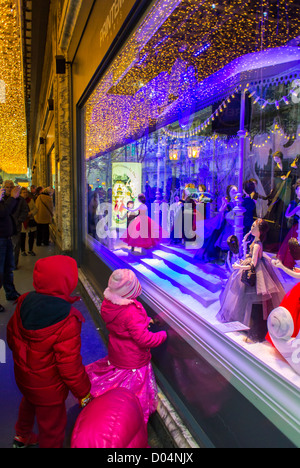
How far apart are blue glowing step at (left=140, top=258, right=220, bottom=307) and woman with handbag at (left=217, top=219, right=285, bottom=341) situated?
32cm

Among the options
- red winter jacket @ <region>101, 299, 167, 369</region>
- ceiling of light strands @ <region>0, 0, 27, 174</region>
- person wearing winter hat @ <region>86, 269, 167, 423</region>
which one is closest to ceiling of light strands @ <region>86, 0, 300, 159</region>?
person wearing winter hat @ <region>86, 269, 167, 423</region>

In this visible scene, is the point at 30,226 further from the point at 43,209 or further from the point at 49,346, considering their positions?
the point at 49,346

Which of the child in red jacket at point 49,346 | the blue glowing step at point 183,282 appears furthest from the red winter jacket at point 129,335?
the blue glowing step at point 183,282

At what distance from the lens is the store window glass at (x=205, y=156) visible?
7.58 ft

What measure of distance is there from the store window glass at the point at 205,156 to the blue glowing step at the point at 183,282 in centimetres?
1

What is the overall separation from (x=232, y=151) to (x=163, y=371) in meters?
2.24

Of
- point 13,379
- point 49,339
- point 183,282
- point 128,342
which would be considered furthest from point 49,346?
point 183,282

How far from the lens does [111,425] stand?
1.44 metres

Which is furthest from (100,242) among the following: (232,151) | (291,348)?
(291,348)

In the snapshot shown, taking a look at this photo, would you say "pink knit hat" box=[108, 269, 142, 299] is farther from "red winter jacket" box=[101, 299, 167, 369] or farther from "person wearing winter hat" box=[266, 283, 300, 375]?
"person wearing winter hat" box=[266, 283, 300, 375]

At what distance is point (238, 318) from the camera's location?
6.99 feet

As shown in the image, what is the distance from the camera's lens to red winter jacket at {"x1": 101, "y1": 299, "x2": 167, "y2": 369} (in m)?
2.20

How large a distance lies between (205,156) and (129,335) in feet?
8.31

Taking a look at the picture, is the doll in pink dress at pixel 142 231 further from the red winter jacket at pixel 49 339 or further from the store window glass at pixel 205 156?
the red winter jacket at pixel 49 339
